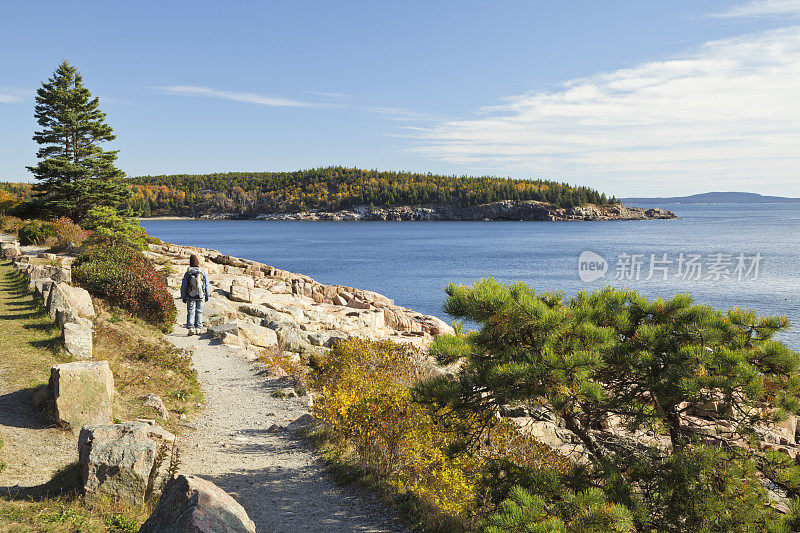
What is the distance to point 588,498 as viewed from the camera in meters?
4.70

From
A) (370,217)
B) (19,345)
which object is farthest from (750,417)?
(370,217)

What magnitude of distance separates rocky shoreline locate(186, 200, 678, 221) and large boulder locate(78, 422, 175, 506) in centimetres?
16993

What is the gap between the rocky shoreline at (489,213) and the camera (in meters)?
169

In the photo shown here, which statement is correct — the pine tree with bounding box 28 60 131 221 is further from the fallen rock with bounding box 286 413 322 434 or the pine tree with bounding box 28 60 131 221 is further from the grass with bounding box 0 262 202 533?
the fallen rock with bounding box 286 413 322 434

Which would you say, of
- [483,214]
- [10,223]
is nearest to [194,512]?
[10,223]

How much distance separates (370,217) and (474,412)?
181 m

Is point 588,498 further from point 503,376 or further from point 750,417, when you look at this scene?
point 750,417

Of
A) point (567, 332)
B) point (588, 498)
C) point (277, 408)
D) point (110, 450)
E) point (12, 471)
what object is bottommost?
point (277, 408)

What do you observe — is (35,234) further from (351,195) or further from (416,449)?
(351,195)

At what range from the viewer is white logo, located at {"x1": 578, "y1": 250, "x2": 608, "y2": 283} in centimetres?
5431

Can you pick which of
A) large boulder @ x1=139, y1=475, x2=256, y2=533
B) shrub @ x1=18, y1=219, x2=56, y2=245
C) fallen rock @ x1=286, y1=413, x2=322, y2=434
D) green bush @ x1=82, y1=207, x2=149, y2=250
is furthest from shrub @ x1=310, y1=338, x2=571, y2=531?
shrub @ x1=18, y1=219, x2=56, y2=245

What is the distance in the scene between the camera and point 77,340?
11.2 metres

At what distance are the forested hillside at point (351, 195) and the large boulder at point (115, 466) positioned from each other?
17066cm

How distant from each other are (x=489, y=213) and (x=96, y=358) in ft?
548
